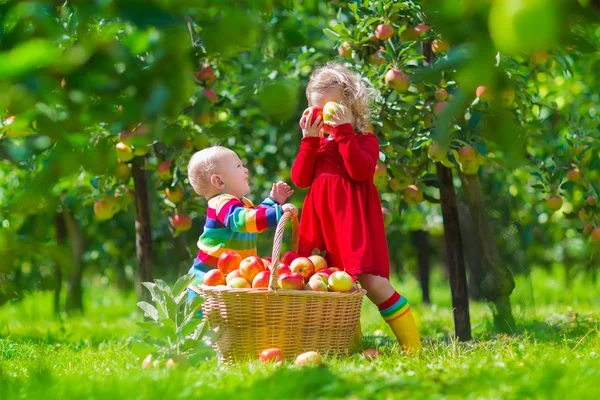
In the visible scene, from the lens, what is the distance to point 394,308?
365 centimetres

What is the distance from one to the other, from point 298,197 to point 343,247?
6.42ft

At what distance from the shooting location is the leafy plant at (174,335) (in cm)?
312

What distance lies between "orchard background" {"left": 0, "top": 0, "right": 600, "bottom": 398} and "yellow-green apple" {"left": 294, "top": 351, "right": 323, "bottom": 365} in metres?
0.09

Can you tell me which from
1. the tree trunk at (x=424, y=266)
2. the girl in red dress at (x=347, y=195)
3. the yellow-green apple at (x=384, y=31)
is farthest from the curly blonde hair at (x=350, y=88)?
the tree trunk at (x=424, y=266)

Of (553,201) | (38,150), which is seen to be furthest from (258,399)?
(553,201)

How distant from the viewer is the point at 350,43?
160 inches

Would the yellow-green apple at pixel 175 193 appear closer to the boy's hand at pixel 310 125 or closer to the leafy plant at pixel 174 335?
the boy's hand at pixel 310 125

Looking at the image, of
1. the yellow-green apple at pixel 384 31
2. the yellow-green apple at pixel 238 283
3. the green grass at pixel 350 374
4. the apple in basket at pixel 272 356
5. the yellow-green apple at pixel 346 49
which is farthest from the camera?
the yellow-green apple at pixel 346 49

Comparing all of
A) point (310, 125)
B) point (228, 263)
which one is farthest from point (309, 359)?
point (310, 125)

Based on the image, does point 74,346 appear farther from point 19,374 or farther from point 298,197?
point 298,197

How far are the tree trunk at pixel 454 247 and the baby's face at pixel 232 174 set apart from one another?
3.75 ft

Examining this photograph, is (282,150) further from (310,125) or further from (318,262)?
(318,262)

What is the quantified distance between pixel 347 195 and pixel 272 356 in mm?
836

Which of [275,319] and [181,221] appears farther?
[181,221]
